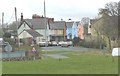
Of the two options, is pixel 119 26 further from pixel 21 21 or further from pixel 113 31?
pixel 21 21

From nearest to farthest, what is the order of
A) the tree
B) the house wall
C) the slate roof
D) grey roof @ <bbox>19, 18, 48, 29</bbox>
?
the tree → grey roof @ <bbox>19, 18, 48, 29</bbox> → the house wall → the slate roof

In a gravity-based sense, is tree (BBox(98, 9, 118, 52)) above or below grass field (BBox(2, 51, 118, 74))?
above

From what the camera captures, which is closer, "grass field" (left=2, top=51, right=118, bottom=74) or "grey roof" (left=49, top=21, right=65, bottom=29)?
"grass field" (left=2, top=51, right=118, bottom=74)

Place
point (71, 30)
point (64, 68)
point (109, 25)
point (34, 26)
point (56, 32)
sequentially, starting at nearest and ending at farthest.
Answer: point (64, 68), point (109, 25), point (34, 26), point (56, 32), point (71, 30)

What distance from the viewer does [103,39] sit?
63.0 metres

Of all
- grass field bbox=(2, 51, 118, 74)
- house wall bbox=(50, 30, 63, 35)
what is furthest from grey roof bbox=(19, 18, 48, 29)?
grass field bbox=(2, 51, 118, 74)

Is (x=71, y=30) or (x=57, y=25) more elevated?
(x=57, y=25)

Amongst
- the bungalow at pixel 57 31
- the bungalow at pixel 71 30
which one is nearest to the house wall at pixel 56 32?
the bungalow at pixel 57 31

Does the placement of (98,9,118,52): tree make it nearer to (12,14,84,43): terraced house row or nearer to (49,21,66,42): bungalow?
(12,14,84,43): terraced house row

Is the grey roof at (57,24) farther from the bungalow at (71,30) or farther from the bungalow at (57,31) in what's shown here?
the bungalow at (71,30)

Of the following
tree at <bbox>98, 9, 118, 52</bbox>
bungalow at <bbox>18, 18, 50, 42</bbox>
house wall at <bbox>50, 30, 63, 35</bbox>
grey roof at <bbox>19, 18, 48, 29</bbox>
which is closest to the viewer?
tree at <bbox>98, 9, 118, 52</bbox>

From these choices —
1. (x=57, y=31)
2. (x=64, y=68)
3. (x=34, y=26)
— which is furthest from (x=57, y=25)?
(x=64, y=68)

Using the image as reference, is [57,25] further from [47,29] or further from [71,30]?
[47,29]

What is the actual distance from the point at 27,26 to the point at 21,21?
2.42 m
